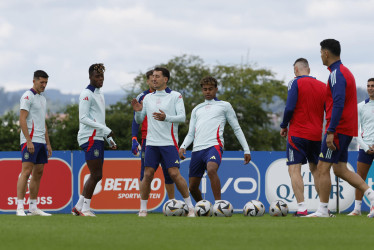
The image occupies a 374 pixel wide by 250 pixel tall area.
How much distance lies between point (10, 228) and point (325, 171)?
4.57 meters

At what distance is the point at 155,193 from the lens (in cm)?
A: 1599

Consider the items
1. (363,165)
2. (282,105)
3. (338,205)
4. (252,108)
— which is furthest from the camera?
(282,105)

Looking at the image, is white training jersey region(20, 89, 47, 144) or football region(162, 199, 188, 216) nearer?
football region(162, 199, 188, 216)

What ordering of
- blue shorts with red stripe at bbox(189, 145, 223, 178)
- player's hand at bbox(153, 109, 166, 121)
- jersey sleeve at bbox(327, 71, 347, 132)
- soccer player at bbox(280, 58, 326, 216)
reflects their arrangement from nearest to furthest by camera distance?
jersey sleeve at bbox(327, 71, 347, 132), player's hand at bbox(153, 109, 166, 121), soccer player at bbox(280, 58, 326, 216), blue shorts with red stripe at bbox(189, 145, 223, 178)

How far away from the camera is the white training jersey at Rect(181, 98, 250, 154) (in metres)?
11.6

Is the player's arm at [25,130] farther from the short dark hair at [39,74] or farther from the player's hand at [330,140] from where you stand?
the player's hand at [330,140]

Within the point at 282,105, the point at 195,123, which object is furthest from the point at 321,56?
the point at 282,105

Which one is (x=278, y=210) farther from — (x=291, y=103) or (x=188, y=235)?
(x=188, y=235)

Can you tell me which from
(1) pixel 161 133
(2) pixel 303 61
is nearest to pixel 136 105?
(1) pixel 161 133

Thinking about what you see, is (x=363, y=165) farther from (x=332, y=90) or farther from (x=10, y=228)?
(x=10, y=228)

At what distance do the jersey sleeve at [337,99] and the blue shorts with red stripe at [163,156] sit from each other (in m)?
2.53

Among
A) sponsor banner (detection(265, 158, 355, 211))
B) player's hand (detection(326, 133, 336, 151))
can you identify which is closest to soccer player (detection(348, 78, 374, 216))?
sponsor banner (detection(265, 158, 355, 211))

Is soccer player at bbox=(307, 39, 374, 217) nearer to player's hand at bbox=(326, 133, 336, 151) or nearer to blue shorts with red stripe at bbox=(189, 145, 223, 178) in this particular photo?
player's hand at bbox=(326, 133, 336, 151)

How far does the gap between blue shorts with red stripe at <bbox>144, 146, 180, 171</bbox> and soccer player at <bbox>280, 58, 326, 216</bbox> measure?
1722 millimetres
